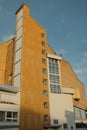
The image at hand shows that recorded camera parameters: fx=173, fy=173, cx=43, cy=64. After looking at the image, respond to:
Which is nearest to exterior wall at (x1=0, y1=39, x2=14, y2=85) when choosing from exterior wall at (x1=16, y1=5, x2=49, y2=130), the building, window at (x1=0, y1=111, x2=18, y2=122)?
the building

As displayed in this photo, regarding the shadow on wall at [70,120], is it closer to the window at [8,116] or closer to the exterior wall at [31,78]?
the exterior wall at [31,78]

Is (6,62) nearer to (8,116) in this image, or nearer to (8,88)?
(8,88)

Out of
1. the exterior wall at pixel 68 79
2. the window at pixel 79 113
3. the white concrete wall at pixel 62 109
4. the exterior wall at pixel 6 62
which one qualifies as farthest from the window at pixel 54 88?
the exterior wall at pixel 6 62

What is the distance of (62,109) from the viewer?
40969 millimetres

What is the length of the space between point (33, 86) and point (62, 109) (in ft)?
31.2

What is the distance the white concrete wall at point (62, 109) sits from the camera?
129 ft

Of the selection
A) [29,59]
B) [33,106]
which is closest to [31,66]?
[29,59]

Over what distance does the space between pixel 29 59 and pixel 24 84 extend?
6562mm

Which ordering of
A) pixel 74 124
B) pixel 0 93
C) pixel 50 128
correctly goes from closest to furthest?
pixel 0 93, pixel 50 128, pixel 74 124

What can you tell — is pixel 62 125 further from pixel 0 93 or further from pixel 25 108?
pixel 0 93

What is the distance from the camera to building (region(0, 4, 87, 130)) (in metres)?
32.7

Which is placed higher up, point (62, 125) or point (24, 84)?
point (24, 84)

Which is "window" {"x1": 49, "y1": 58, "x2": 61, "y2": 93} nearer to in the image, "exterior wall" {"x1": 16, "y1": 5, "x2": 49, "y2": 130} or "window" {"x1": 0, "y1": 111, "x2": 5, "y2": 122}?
"exterior wall" {"x1": 16, "y1": 5, "x2": 49, "y2": 130}

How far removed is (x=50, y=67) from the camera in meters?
44.9
